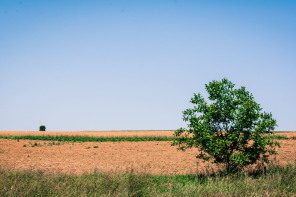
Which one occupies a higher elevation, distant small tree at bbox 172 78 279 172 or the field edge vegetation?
distant small tree at bbox 172 78 279 172

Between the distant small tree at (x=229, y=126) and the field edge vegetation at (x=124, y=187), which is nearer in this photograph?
the field edge vegetation at (x=124, y=187)

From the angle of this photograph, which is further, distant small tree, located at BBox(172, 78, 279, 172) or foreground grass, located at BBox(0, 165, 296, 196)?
distant small tree, located at BBox(172, 78, 279, 172)

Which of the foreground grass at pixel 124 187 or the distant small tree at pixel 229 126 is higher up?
the distant small tree at pixel 229 126

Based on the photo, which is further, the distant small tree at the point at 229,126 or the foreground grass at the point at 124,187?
the distant small tree at the point at 229,126

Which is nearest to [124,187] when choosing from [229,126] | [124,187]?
[124,187]

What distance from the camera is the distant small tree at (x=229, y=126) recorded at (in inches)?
476

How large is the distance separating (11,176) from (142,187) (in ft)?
16.4

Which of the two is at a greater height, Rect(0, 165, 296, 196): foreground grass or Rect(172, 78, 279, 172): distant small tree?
Rect(172, 78, 279, 172): distant small tree

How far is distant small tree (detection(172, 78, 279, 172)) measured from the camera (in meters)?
12.1

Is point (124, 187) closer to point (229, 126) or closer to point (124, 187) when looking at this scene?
point (124, 187)

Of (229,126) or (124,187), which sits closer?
(124,187)

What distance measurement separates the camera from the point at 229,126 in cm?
1272

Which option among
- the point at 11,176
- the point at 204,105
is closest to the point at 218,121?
the point at 204,105

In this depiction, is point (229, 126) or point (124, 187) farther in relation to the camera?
point (229, 126)
